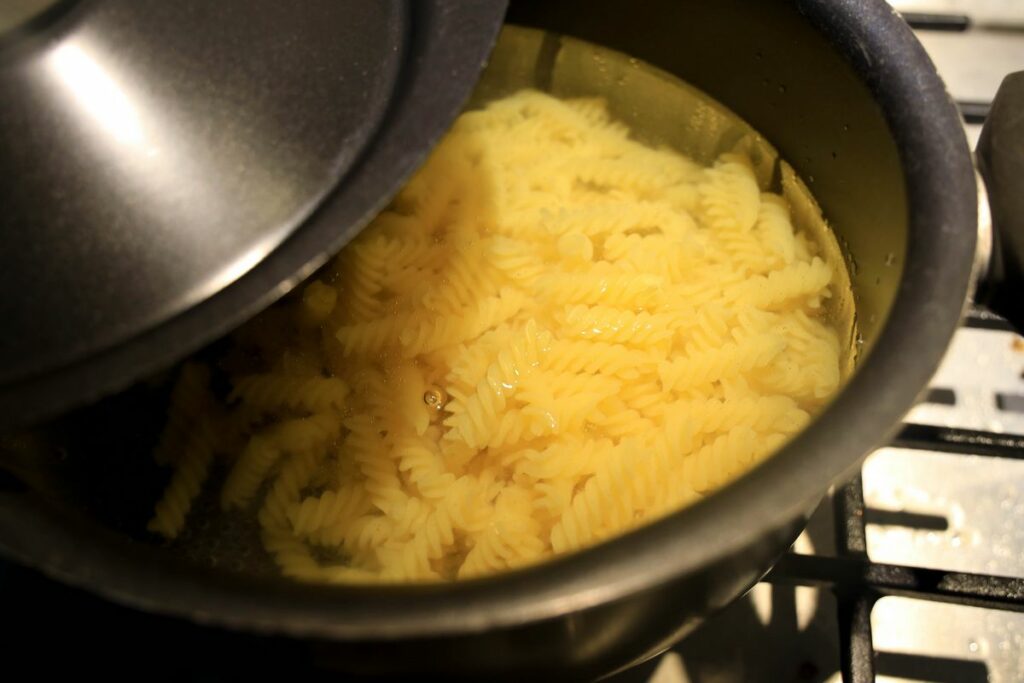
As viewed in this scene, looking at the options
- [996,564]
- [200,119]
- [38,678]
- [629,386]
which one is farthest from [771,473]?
[38,678]

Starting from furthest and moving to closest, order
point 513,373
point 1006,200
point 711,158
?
point 711,158, point 513,373, point 1006,200

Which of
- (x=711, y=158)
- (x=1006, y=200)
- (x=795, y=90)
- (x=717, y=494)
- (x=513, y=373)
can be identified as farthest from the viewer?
(x=711, y=158)

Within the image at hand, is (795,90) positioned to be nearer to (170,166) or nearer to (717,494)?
(717,494)

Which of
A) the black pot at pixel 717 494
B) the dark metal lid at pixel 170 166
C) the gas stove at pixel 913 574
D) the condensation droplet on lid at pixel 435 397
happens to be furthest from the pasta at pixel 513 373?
the dark metal lid at pixel 170 166

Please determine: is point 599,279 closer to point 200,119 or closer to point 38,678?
point 200,119

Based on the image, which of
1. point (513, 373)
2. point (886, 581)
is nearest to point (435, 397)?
point (513, 373)

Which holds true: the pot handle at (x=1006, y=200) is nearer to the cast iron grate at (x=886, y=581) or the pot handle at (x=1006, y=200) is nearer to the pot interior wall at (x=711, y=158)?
the pot interior wall at (x=711, y=158)

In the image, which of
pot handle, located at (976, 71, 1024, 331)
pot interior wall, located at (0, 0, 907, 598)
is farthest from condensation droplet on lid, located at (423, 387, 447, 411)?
pot handle, located at (976, 71, 1024, 331)
